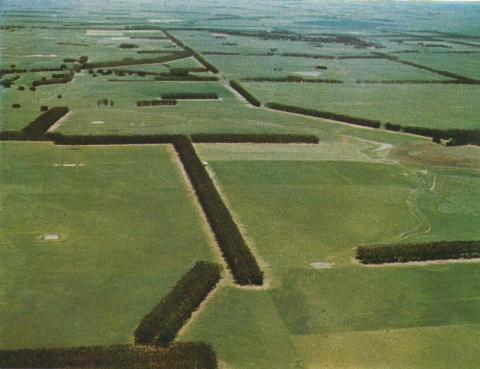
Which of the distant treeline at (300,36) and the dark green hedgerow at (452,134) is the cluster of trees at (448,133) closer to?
the dark green hedgerow at (452,134)

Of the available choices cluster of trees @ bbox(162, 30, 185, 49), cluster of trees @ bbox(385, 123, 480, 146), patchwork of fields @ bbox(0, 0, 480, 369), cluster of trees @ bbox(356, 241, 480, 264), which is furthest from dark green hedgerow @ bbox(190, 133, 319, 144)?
cluster of trees @ bbox(162, 30, 185, 49)

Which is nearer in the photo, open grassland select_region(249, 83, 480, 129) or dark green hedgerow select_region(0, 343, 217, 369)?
dark green hedgerow select_region(0, 343, 217, 369)

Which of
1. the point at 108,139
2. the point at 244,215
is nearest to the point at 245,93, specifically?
the point at 108,139

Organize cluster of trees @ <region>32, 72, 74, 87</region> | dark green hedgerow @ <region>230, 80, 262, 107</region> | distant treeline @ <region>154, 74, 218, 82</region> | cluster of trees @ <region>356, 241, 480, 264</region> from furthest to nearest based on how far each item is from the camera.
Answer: distant treeline @ <region>154, 74, 218, 82</region> < cluster of trees @ <region>32, 72, 74, 87</region> < dark green hedgerow @ <region>230, 80, 262, 107</region> < cluster of trees @ <region>356, 241, 480, 264</region>

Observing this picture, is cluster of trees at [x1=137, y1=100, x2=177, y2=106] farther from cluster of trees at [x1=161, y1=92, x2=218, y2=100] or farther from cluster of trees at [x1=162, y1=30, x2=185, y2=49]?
cluster of trees at [x1=162, y1=30, x2=185, y2=49]

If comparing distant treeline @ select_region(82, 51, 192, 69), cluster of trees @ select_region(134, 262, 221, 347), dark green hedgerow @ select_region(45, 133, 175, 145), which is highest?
cluster of trees @ select_region(134, 262, 221, 347)

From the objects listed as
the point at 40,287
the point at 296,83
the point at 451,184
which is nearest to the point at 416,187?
the point at 451,184

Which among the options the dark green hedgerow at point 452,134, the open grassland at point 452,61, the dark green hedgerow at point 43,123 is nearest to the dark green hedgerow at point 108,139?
the dark green hedgerow at point 43,123

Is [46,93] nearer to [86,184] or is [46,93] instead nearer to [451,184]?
[86,184]
